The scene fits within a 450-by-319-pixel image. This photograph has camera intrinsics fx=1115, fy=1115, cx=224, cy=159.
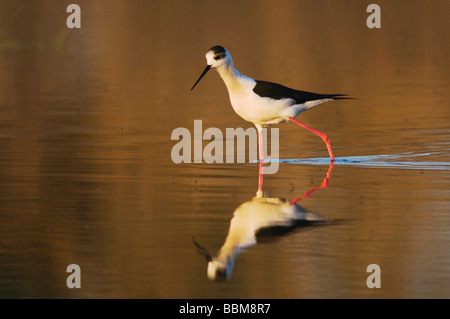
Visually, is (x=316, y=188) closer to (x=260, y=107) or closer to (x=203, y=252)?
(x=260, y=107)

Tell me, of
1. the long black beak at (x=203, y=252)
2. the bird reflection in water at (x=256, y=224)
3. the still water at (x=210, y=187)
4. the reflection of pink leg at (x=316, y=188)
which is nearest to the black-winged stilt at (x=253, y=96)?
the still water at (x=210, y=187)

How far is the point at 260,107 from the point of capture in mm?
13562

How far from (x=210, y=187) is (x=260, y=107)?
2.33 metres

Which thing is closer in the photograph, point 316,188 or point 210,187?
point 316,188

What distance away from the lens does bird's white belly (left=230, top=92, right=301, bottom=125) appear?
13.6 meters

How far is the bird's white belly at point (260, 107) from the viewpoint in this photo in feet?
44.5

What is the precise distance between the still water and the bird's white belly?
0.57 metres

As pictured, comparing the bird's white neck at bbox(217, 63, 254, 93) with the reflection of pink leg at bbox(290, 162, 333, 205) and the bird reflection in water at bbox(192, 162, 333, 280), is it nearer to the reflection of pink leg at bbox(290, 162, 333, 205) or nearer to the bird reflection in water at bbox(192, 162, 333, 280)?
the reflection of pink leg at bbox(290, 162, 333, 205)

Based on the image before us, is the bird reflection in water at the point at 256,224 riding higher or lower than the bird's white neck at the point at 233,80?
lower

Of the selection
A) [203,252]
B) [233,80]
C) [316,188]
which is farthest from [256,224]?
[233,80]

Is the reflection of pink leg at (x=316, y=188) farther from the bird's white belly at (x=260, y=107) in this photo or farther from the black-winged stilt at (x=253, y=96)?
the bird's white belly at (x=260, y=107)

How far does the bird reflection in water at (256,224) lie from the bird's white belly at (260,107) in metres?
Result: 2.73

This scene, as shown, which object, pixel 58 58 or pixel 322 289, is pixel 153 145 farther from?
pixel 58 58
